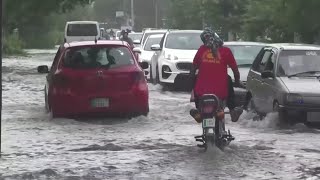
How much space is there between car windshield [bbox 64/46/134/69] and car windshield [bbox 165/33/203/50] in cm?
689

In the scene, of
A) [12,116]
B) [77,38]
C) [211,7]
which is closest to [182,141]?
[12,116]

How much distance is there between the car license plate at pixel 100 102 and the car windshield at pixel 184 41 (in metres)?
7.45

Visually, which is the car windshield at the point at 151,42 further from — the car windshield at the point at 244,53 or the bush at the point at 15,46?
the bush at the point at 15,46

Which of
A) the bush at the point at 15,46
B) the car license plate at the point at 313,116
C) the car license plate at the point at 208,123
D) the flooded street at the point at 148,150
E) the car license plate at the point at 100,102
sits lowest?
the bush at the point at 15,46

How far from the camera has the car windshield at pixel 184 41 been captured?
62.1 feet

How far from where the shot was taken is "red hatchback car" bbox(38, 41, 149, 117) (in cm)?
1160

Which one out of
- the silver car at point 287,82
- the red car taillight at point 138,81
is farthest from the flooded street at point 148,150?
the red car taillight at point 138,81

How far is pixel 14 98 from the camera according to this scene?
16.5m

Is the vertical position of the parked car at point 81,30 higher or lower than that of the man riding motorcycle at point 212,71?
lower

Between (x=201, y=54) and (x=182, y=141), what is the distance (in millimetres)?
1494

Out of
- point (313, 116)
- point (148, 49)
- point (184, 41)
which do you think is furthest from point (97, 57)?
point (148, 49)

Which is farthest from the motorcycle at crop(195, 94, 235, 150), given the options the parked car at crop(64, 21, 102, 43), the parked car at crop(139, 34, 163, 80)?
the parked car at crop(64, 21, 102, 43)

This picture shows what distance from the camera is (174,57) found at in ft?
59.2

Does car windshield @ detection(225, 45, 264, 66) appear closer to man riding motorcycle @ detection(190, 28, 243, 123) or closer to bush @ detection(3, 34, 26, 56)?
man riding motorcycle @ detection(190, 28, 243, 123)
